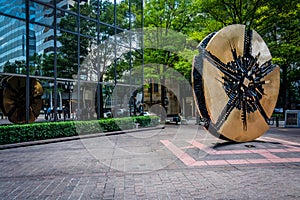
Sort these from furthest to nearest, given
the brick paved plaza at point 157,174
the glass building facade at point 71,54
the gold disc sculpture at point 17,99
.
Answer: the gold disc sculpture at point 17,99 → the glass building facade at point 71,54 → the brick paved plaza at point 157,174

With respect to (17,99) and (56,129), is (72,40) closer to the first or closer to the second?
(17,99)

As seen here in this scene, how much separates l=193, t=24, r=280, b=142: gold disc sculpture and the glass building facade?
31.8 feet

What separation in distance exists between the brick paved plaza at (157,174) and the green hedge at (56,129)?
101 inches

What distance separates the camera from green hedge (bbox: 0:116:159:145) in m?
12.2

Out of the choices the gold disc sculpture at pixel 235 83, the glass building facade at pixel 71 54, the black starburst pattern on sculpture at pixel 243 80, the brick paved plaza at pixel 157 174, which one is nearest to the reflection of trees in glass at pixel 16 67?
the glass building facade at pixel 71 54

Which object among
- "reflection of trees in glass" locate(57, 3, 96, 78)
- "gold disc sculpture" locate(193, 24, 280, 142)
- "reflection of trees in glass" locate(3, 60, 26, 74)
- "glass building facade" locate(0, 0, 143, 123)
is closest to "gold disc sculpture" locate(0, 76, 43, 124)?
"glass building facade" locate(0, 0, 143, 123)

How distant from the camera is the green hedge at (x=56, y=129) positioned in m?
12.2

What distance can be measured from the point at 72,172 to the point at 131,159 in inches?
80.7

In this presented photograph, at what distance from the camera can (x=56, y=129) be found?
14312 mm

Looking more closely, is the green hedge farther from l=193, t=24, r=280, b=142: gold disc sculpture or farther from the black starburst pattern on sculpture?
the black starburst pattern on sculpture

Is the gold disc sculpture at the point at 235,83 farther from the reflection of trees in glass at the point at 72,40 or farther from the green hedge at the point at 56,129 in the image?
the reflection of trees in glass at the point at 72,40

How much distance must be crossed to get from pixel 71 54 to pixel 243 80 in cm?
1202

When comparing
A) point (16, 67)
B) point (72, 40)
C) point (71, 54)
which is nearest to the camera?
point (16, 67)

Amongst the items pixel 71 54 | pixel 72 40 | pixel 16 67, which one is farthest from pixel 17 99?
pixel 72 40
